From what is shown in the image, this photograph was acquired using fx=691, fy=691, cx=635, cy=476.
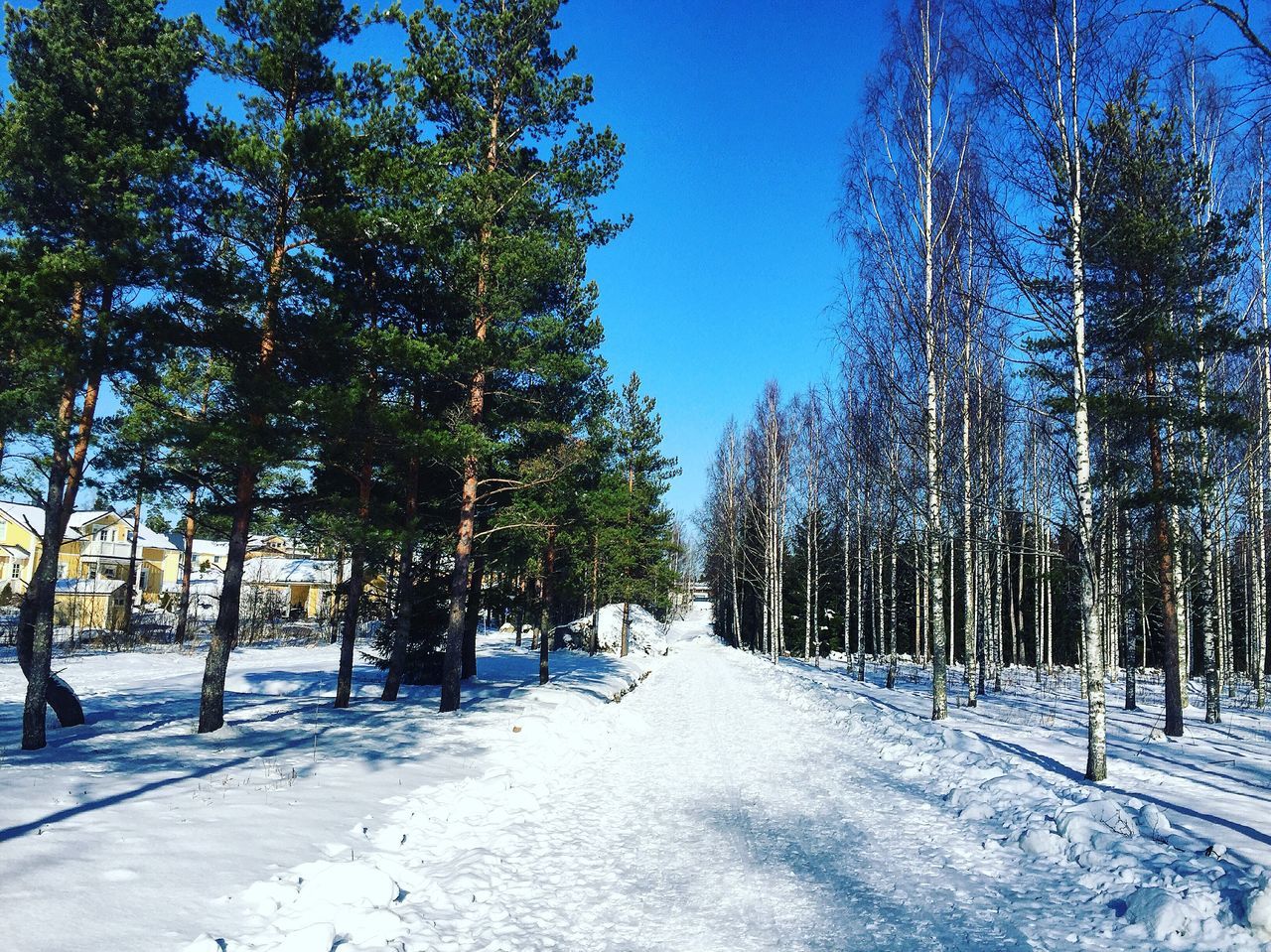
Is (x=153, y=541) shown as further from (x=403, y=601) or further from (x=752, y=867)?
(x=752, y=867)

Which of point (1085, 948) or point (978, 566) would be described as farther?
point (978, 566)

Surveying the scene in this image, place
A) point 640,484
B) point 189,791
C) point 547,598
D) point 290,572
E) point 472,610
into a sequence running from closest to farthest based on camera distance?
1. point 189,791
2. point 472,610
3. point 547,598
4. point 640,484
5. point 290,572

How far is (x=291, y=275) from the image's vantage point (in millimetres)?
11227

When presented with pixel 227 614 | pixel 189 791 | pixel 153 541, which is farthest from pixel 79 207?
pixel 153 541

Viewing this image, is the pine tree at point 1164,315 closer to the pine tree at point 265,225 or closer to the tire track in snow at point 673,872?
the tire track in snow at point 673,872

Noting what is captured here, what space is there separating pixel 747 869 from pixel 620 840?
130 centimetres

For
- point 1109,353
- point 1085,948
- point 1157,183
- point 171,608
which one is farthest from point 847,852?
point 171,608

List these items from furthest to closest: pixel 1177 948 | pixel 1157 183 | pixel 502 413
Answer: pixel 502 413 → pixel 1157 183 → pixel 1177 948

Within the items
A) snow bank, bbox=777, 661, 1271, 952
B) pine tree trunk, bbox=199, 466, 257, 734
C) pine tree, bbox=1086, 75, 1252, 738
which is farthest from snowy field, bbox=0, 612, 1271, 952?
pine tree, bbox=1086, 75, 1252, 738

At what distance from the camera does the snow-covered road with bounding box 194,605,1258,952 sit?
14.3ft

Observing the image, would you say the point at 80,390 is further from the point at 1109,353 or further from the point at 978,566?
the point at 978,566

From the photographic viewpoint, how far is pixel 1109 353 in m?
12.5

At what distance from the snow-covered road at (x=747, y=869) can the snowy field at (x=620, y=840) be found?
0.03 meters

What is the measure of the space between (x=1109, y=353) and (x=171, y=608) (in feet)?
159
